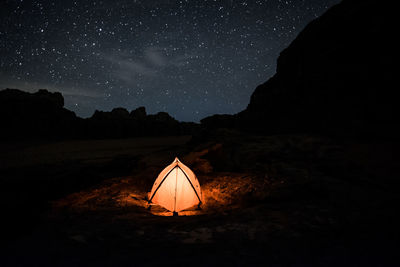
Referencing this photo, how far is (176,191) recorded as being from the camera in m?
4.96

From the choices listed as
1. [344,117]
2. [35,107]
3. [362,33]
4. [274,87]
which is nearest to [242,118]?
[274,87]

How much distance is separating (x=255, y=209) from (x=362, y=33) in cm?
1243

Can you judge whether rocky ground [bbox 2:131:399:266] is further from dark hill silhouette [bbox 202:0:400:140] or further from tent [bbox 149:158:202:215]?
dark hill silhouette [bbox 202:0:400:140]

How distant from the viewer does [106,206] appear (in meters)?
4.34

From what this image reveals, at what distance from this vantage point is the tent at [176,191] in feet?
16.2

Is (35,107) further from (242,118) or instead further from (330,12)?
(330,12)

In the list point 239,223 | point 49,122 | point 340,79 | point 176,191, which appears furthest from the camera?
point 49,122

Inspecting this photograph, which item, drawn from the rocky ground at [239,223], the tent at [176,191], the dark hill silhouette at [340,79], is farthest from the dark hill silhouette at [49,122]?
the tent at [176,191]

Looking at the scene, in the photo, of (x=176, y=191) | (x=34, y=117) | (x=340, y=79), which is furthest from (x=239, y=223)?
(x=34, y=117)

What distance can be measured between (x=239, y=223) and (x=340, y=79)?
12.1m

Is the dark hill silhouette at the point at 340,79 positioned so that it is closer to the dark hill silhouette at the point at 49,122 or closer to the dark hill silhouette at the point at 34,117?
the dark hill silhouette at the point at 49,122

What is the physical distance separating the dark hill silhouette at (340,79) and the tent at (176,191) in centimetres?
938

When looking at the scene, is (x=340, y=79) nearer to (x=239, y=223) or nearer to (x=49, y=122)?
(x=239, y=223)

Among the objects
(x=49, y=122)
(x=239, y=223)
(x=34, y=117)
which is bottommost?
(x=239, y=223)
